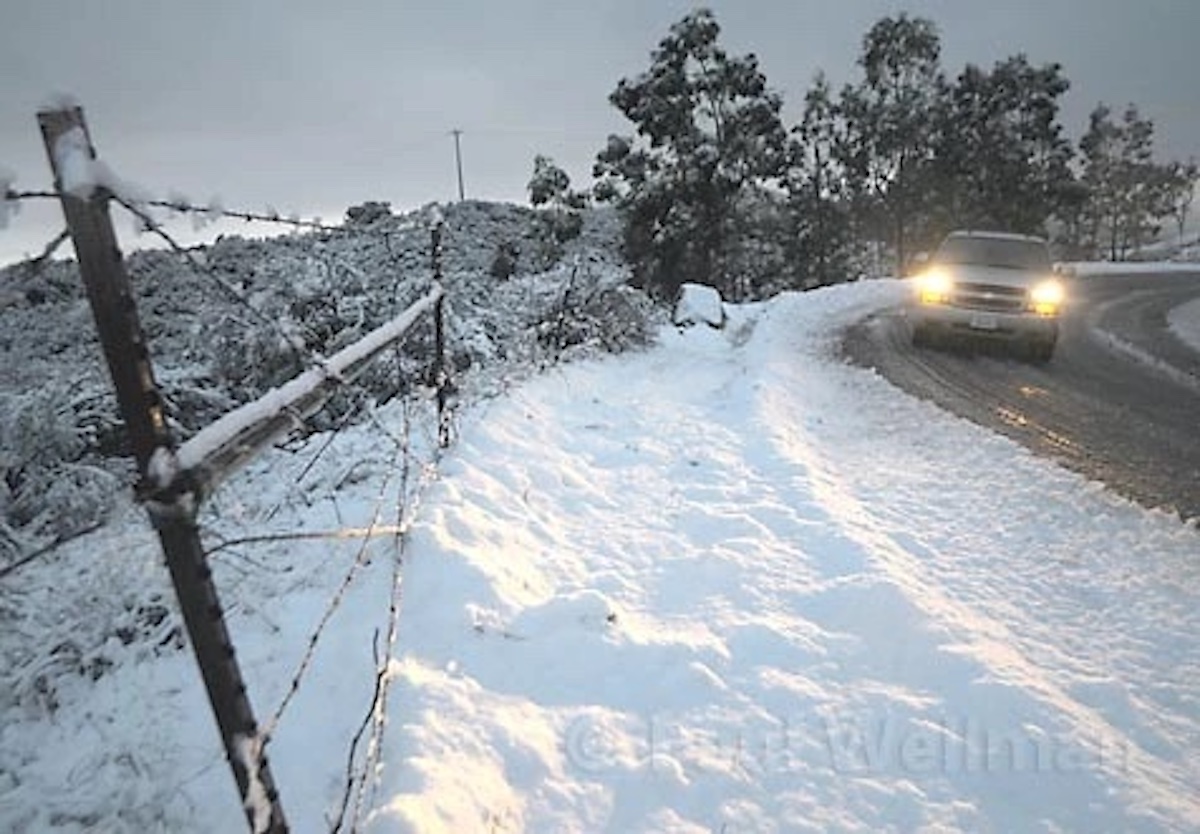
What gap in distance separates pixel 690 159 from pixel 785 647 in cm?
2796

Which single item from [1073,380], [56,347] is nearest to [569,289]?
[56,347]

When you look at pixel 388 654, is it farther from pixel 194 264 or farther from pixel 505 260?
pixel 505 260

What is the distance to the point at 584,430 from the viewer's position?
7859 millimetres

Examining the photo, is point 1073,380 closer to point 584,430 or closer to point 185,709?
point 584,430

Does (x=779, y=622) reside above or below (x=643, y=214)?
below

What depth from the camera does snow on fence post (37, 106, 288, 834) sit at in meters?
1.60

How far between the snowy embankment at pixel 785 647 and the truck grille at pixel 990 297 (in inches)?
220

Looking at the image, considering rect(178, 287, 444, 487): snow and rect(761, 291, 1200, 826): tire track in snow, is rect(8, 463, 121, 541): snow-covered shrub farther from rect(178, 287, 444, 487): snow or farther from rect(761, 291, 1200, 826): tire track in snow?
rect(761, 291, 1200, 826): tire track in snow

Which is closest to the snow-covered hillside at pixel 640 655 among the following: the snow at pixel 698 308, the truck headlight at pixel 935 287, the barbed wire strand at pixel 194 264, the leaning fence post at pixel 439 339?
the leaning fence post at pixel 439 339

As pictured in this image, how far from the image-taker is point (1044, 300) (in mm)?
11516

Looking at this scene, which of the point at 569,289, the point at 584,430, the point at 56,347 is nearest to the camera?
the point at 584,430

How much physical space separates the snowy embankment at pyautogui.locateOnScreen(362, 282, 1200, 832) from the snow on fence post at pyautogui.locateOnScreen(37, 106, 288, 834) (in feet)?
3.24

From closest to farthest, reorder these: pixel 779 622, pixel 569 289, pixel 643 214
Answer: pixel 779 622 → pixel 569 289 → pixel 643 214

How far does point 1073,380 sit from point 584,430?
7.35m
